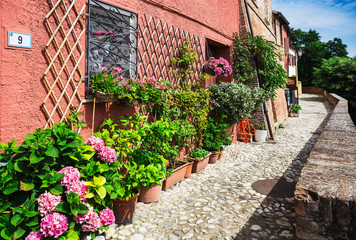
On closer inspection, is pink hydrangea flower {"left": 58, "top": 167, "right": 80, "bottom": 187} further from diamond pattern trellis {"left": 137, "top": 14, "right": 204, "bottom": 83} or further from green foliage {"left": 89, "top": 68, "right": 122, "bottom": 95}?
diamond pattern trellis {"left": 137, "top": 14, "right": 204, "bottom": 83}

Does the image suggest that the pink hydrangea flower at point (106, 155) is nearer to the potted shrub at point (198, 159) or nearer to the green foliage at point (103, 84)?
the green foliage at point (103, 84)

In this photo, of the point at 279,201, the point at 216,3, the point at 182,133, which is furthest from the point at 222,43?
the point at 279,201

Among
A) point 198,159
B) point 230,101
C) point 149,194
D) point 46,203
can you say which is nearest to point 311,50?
point 230,101

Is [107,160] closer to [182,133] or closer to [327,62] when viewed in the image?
[182,133]

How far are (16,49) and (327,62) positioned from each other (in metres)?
26.3

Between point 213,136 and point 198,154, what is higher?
point 213,136

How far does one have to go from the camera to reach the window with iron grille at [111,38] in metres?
3.34

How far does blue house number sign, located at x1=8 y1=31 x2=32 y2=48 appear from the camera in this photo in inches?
93.5

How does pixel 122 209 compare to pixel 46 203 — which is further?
pixel 122 209

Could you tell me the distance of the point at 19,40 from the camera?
2.45 metres

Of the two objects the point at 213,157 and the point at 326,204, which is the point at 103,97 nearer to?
the point at 326,204

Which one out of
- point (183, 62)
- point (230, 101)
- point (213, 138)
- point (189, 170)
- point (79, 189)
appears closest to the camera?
point (79, 189)

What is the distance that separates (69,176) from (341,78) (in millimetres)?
24065

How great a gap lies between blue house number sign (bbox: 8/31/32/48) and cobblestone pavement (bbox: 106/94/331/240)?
2141mm
